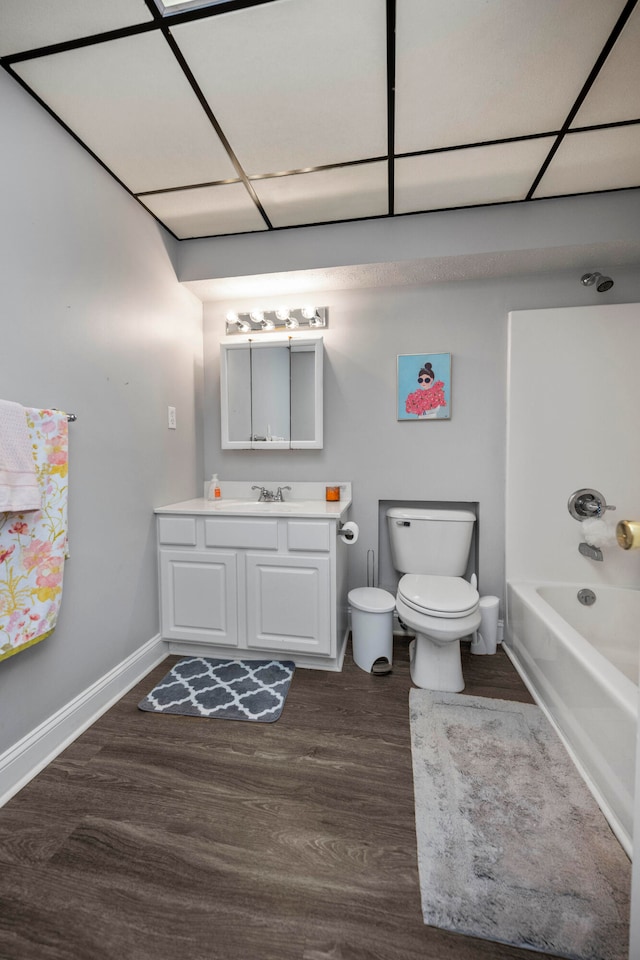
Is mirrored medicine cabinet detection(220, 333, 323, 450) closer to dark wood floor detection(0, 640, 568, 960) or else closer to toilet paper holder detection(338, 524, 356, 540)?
toilet paper holder detection(338, 524, 356, 540)

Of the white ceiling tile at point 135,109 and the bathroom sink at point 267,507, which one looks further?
the bathroom sink at point 267,507

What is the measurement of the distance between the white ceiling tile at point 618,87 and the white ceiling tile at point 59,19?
1.44 m

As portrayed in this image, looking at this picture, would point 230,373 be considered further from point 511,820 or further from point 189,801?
point 511,820

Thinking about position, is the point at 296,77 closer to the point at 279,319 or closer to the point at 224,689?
the point at 279,319

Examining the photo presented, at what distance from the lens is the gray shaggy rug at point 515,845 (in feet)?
3.07

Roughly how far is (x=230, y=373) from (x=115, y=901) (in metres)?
2.36

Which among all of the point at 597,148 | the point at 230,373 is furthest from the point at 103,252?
the point at 597,148

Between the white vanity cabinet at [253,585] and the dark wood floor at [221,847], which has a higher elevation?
the white vanity cabinet at [253,585]

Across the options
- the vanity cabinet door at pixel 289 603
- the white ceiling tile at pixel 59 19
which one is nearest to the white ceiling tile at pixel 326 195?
the white ceiling tile at pixel 59 19

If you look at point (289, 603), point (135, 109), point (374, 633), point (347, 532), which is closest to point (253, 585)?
point (289, 603)

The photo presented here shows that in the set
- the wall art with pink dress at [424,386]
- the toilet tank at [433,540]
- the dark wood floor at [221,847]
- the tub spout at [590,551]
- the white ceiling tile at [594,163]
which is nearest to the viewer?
the dark wood floor at [221,847]

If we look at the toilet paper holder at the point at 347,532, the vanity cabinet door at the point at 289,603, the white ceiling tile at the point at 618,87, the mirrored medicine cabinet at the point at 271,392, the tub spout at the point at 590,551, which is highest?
the white ceiling tile at the point at 618,87

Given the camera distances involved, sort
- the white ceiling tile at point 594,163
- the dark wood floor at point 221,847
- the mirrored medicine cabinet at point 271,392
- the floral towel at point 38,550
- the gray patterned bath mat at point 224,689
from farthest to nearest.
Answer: the mirrored medicine cabinet at point 271,392 < the gray patterned bath mat at point 224,689 < the white ceiling tile at point 594,163 < the floral towel at point 38,550 < the dark wood floor at point 221,847

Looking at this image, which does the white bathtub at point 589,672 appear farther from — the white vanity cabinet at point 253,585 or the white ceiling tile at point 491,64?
the white ceiling tile at point 491,64
